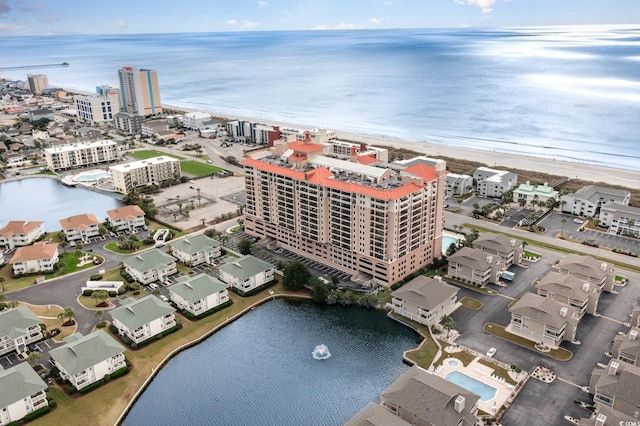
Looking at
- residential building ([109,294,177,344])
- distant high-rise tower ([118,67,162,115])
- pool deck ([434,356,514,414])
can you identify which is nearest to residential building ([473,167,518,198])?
pool deck ([434,356,514,414])

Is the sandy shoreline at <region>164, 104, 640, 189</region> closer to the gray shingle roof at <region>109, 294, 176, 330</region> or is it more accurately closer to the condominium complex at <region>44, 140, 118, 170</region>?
the condominium complex at <region>44, 140, 118, 170</region>

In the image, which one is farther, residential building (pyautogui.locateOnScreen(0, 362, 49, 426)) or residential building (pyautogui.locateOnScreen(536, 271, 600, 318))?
residential building (pyautogui.locateOnScreen(536, 271, 600, 318))

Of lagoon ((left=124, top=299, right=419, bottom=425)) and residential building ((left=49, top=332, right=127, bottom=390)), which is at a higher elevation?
residential building ((left=49, top=332, right=127, bottom=390))

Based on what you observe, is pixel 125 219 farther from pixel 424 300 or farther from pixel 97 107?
pixel 97 107

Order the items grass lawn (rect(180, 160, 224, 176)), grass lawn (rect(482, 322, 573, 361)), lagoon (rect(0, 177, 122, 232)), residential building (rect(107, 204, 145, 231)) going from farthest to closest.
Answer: grass lawn (rect(180, 160, 224, 176)) → lagoon (rect(0, 177, 122, 232)) → residential building (rect(107, 204, 145, 231)) → grass lawn (rect(482, 322, 573, 361))

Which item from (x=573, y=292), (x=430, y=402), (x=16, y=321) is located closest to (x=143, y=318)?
(x=16, y=321)

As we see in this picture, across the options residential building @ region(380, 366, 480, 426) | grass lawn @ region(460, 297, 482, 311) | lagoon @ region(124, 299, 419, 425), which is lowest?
lagoon @ region(124, 299, 419, 425)

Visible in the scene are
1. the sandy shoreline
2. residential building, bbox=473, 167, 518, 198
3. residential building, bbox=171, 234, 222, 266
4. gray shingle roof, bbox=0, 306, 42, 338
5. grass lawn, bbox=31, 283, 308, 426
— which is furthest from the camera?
the sandy shoreline

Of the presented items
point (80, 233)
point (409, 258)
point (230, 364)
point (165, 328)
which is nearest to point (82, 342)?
point (165, 328)
